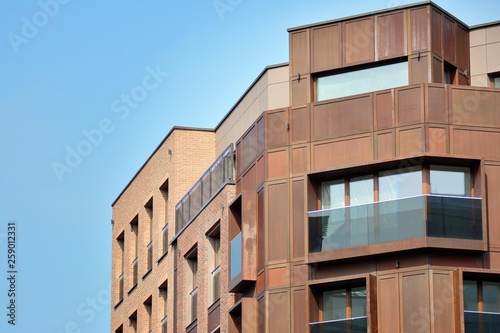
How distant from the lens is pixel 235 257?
195ft

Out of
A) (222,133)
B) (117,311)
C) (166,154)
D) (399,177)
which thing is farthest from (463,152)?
(117,311)

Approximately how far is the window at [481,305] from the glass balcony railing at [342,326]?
119 inches

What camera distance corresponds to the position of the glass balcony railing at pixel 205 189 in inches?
2480

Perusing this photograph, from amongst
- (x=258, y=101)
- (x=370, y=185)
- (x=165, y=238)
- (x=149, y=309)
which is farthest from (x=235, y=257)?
(x=149, y=309)

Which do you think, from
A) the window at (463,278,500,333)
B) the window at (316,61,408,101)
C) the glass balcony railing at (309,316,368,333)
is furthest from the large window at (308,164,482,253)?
the window at (316,61,408,101)

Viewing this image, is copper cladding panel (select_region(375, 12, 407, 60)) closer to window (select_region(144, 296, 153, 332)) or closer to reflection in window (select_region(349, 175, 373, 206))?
reflection in window (select_region(349, 175, 373, 206))

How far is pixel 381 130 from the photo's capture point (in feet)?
183

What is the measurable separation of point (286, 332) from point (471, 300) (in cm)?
584

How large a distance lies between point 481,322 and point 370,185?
5.70m

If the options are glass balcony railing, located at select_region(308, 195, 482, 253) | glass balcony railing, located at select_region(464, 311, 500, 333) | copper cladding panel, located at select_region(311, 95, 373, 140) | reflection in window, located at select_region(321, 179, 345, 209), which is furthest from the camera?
reflection in window, located at select_region(321, 179, 345, 209)

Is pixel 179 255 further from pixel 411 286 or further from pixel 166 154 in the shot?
pixel 411 286

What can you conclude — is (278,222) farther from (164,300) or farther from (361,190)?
(164,300)

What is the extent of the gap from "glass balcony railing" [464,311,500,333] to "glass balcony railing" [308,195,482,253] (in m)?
2.36

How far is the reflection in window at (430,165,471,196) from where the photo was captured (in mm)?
54875
